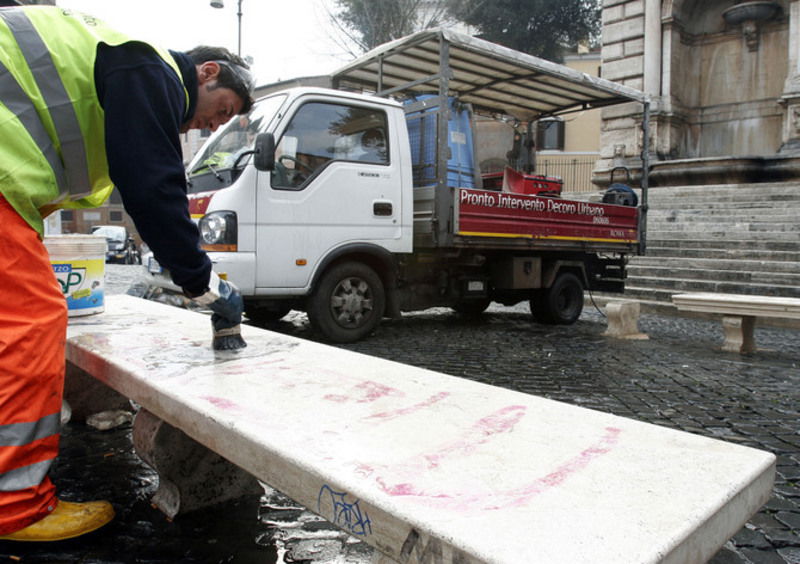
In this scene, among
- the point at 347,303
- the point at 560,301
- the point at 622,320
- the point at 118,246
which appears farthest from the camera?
the point at 118,246

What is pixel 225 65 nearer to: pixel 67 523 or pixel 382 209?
pixel 67 523

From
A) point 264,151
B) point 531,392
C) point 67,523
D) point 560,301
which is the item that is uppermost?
point 264,151

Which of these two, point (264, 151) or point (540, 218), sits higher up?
point (264, 151)

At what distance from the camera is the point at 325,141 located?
573cm

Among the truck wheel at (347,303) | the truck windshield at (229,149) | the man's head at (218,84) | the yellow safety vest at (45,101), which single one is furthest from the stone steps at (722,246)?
the yellow safety vest at (45,101)

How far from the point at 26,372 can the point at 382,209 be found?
450 cm

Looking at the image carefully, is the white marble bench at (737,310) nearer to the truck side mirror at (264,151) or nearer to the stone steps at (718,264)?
the stone steps at (718,264)

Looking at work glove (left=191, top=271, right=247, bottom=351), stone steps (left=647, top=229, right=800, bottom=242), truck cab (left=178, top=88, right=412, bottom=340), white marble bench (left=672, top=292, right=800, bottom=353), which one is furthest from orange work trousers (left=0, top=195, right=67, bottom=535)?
stone steps (left=647, top=229, right=800, bottom=242)

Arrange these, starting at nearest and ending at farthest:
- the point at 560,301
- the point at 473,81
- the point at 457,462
Answer: the point at 457,462, the point at 560,301, the point at 473,81

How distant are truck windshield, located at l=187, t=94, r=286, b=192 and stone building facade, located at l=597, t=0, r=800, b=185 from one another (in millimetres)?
12703

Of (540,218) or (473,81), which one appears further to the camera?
(473,81)

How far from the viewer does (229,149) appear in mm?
5809

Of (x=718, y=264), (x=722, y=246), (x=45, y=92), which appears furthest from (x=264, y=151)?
(x=722, y=246)

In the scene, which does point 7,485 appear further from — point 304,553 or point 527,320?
point 527,320
